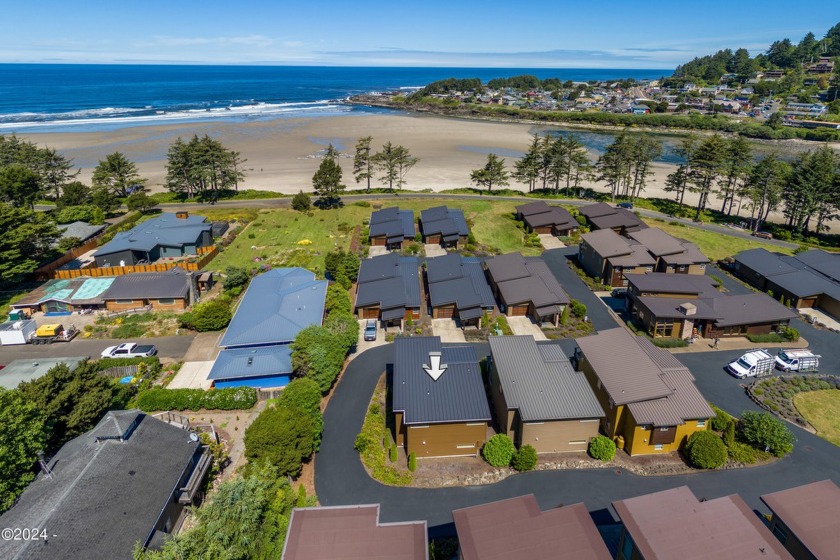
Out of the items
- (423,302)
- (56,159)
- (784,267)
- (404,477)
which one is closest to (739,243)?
(784,267)

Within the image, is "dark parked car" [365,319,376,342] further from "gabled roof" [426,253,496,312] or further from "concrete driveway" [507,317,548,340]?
"concrete driveway" [507,317,548,340]

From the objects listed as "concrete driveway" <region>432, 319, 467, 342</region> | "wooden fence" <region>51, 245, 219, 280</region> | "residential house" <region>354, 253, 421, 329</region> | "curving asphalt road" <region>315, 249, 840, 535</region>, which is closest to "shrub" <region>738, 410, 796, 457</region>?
"curving asphalt road" <region>315, 249, 840, 535</region>

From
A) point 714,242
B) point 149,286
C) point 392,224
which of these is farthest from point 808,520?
point 149,286

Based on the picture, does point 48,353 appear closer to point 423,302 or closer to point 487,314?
point 423,302

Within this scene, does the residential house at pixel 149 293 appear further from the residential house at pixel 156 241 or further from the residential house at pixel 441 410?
the residential house at pixel 441 410

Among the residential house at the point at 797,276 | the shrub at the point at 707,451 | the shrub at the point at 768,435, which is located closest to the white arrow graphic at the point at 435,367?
the shrub at the point at 707,451

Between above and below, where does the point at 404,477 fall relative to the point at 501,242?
below
